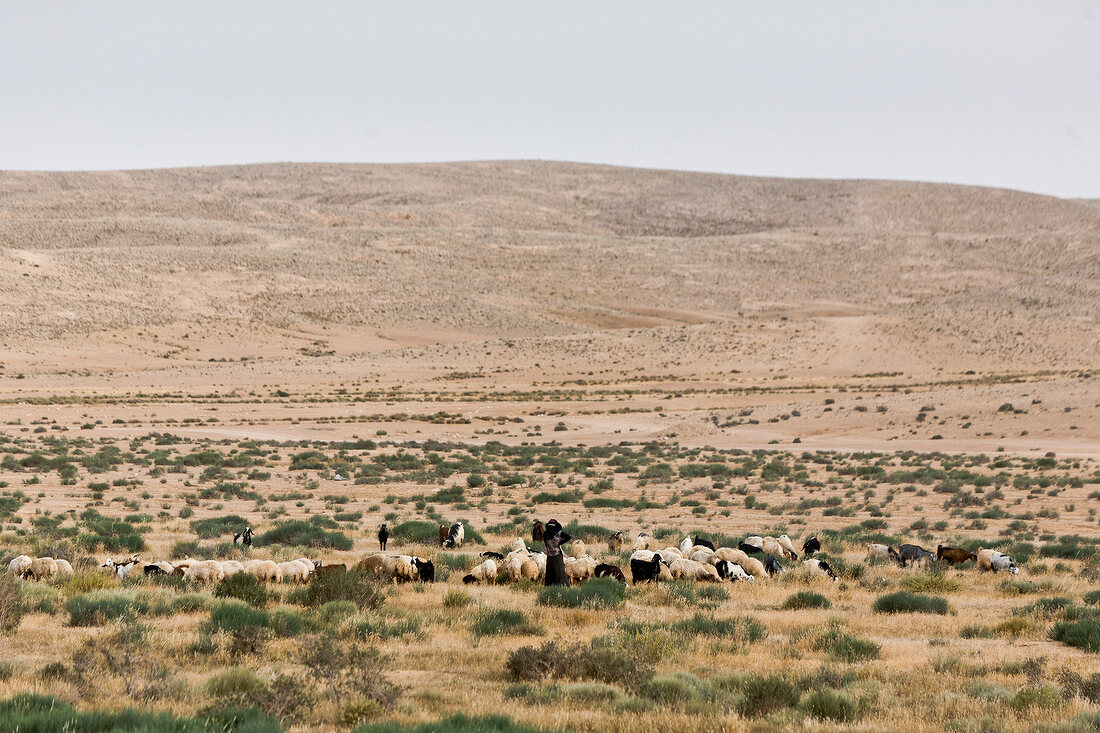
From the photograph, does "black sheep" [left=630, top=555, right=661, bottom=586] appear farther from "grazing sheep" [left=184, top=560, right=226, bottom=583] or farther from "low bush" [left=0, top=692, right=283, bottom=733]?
"low bush" [left=0, top=692, right=283, bottom=733]

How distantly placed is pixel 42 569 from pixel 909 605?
11.7 meters

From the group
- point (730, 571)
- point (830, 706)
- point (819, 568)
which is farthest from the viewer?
point (819, 568)

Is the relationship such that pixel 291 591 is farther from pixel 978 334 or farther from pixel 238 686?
pixel 978 334

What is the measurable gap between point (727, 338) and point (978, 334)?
2321cm

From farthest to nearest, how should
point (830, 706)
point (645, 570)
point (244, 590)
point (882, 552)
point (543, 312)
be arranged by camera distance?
point (543, 312) < point (882, 552) < point (645, 570) < point (244, 590) < point (830, 706)

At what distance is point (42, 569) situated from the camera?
1418 centimetres

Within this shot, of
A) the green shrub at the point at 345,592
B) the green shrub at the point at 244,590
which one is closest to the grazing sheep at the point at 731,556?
the green shrub at the point at 345,592

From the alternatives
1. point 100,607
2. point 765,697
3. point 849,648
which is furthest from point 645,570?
point 100,607

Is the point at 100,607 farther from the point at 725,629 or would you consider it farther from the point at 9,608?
the point at 725,629

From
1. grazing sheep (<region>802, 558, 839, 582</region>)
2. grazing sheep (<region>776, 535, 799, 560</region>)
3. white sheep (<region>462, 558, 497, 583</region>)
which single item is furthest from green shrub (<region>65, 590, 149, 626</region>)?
grazing sheep (<region>776, 535, 799, 560</region>)

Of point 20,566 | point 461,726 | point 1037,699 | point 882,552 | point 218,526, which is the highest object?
point 461,726

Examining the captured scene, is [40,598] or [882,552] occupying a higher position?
[40,598]

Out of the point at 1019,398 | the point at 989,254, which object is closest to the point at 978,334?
the point at 1019,398

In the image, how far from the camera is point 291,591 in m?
13.4
